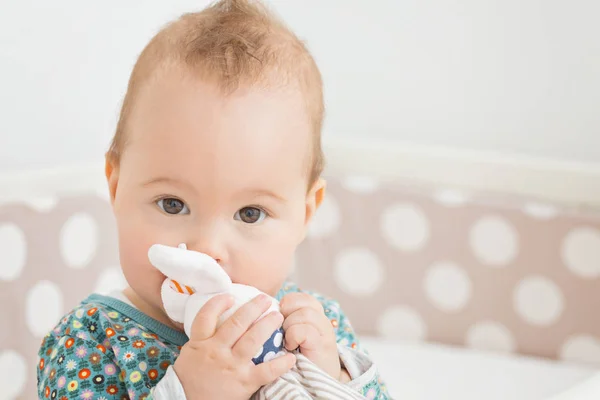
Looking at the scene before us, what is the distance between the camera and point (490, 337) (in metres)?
1.48

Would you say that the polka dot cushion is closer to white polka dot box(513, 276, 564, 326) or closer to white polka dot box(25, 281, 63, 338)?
white polka dot box(513, 276, 564, 326)

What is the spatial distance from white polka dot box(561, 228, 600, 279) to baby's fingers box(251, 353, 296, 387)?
844 millimetres

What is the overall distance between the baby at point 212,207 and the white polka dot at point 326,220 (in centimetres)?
70

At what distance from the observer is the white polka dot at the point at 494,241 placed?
1458 mm

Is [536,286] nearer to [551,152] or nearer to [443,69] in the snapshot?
[551,152]

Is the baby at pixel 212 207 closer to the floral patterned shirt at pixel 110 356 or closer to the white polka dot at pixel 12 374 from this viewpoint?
the floral patterned shirt at pixel 110 356

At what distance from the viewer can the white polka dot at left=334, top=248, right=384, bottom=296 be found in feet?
5.01

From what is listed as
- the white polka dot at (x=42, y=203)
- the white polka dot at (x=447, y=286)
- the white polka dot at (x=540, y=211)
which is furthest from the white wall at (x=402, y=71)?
the white polka dot at (x=447, y=286)

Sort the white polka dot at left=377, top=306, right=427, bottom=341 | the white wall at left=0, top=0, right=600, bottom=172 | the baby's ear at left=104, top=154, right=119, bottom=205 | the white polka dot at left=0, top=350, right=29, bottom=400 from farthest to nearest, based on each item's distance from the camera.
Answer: the white polka dot at left=377, top=306, right=427, bottom=341 < the white wall at left=0, top=0, right=600, bottom=172 < the white polka dot at left=0, top=350, right=29, bottom=400 < the baby's ear at left=104, top=154, right=119, bottom=205

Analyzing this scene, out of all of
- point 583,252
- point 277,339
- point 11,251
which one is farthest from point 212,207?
point 583,252

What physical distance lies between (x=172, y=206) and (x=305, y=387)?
197 mm

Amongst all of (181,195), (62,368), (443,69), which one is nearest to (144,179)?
(181,195)

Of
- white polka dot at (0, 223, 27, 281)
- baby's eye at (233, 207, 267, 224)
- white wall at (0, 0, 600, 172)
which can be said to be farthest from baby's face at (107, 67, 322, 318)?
white wall at (0, 0, 600, 172)

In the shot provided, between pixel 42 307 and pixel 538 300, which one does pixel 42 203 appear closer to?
pixel 42 307
